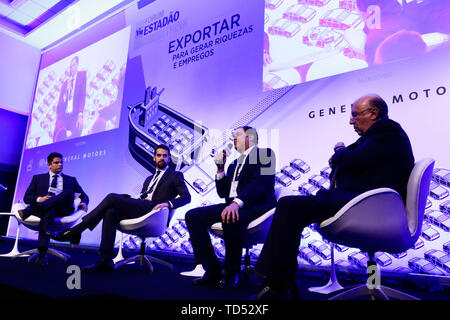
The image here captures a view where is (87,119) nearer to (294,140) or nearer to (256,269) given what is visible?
(294,140)

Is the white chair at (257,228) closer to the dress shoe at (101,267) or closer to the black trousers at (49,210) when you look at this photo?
the dress shoe at (101,267)

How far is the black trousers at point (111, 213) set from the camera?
2.61 meters

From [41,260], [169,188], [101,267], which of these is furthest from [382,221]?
[41,260]

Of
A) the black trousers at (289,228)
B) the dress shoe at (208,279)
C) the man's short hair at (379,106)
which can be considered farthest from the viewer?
the dress shoe at (208,279)

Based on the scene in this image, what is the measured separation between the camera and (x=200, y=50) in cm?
416

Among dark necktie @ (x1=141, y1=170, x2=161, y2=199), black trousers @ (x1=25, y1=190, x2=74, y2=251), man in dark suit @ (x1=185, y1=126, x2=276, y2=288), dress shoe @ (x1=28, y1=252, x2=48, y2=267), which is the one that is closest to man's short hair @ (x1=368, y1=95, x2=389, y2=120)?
man in dark suit @ (x1=185, y1=126, x2=276, y2=288)

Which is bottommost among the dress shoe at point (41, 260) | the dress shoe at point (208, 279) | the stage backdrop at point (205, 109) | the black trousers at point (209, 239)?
the dress shoe at point (208, 279)

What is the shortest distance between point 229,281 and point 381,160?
122cm

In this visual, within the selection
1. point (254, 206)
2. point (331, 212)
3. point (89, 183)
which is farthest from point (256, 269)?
point (89, 183)

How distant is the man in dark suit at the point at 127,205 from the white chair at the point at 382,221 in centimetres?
161

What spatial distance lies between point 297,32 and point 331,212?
89.5 inches

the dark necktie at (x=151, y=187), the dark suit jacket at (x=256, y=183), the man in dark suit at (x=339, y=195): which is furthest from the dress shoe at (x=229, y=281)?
the dark necktie at (x=151, y=187)

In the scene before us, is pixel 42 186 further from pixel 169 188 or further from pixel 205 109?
pixel 205 109

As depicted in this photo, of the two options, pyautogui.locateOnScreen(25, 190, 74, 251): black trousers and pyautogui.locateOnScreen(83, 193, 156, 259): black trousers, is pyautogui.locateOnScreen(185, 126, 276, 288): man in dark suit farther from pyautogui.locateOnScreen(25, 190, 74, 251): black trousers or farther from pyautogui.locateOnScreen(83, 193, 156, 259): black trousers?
pyautogui.locateOnScreen(25, 190, 74, 251): black trousers
